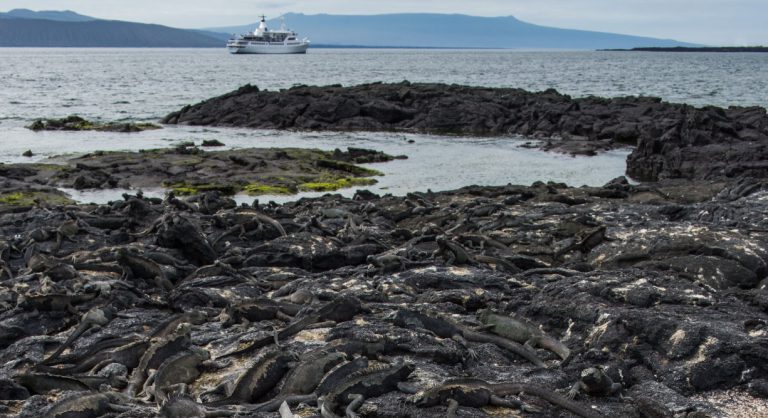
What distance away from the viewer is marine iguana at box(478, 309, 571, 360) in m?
8.64

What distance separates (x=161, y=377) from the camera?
7.69 meters

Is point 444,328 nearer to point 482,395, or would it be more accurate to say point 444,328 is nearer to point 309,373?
point 482,395

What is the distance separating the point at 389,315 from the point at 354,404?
2.60 meters

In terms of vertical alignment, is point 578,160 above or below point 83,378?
below

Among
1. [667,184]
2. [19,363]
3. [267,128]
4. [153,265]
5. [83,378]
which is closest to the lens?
[83,378]

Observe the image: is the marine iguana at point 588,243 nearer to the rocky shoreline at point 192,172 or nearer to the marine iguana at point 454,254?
the marine iguana at point 454,254

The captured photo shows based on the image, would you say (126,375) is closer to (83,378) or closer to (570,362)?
(83,378)

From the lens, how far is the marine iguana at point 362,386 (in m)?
6.71

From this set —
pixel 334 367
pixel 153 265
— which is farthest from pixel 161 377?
pixel 153 265

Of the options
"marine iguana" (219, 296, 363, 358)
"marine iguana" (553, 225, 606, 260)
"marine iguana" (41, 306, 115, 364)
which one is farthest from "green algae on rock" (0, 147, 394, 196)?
"marine iguana" (219, 296, 363, 358)

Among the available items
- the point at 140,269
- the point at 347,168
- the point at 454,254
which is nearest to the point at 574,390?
the point at 454,254

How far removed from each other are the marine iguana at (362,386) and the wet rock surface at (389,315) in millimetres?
19

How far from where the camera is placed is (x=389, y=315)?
9289 millimetres

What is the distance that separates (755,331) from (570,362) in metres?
2.02
